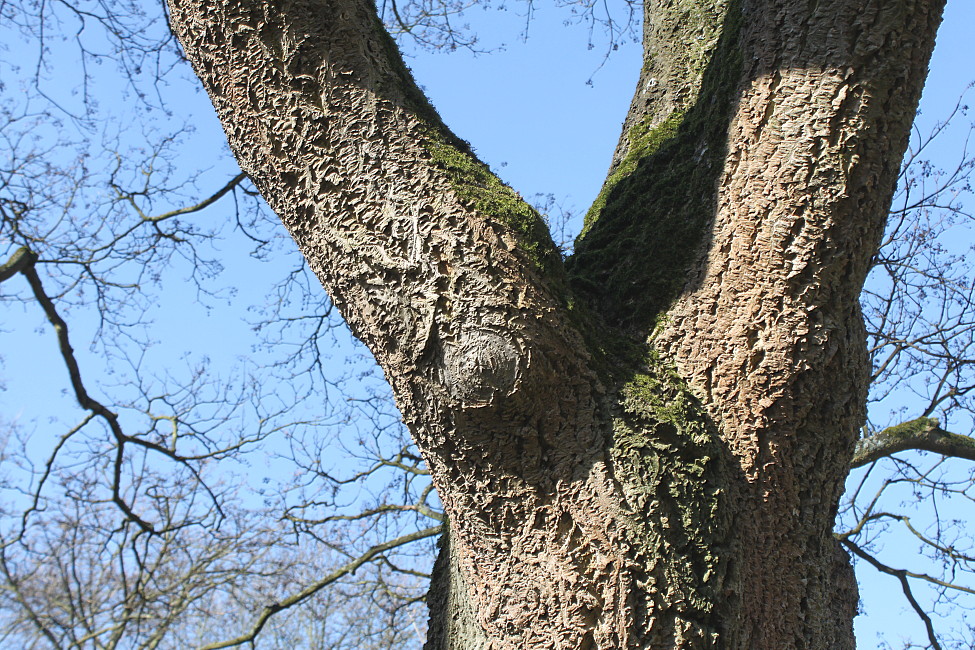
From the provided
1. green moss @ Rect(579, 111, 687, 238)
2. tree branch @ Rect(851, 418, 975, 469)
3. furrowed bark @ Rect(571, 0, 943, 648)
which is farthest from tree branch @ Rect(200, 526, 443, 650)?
furrowed bark @ Rect(571, 0, 943, 648)

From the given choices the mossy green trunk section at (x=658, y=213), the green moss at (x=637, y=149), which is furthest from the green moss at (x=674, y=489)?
the green moss at (x=637, y=149)

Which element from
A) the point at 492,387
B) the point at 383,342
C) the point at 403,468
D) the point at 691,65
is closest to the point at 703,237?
the point at 492,387

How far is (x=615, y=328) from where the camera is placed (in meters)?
2.00

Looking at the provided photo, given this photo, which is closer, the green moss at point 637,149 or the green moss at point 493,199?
the green moss at point 493,199

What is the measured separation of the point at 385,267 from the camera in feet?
5.37

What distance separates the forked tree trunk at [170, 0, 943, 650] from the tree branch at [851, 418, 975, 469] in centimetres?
332

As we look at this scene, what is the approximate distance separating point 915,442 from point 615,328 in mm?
3846

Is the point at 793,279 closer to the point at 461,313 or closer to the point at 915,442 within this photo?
the point at 461,313

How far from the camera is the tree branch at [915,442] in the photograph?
15.9 feet

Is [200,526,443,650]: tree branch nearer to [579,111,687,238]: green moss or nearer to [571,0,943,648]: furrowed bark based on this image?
[579,111,687,238]: green moss

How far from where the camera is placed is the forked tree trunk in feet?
5.20

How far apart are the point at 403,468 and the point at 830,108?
540 cm

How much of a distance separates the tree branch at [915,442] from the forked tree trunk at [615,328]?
3322 mm

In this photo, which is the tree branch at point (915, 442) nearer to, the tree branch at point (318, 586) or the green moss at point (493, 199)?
the tree branch at point (318, 586)
